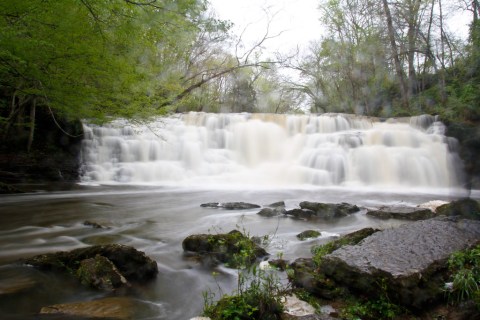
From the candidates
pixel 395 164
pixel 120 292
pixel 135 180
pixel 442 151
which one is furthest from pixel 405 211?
pixel 135 180

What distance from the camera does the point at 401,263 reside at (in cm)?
311

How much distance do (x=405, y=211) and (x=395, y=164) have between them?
797 cm

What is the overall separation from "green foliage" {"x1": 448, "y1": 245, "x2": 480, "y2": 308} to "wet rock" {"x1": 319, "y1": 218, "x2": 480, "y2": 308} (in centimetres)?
8

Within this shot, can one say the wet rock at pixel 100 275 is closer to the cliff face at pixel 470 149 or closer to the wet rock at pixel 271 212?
the wet rock at pixel 271 212

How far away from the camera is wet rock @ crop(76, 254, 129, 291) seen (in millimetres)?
3645

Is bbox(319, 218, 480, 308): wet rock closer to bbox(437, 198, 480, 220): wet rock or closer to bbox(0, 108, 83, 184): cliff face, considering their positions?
bbox(437, 198, 480, 220): wet rock

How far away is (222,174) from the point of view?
1585cm

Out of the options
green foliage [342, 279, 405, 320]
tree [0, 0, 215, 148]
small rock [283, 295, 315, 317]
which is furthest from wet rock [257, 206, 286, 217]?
green foliage [342, 279, 405, 320]

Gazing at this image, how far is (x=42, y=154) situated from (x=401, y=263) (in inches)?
524

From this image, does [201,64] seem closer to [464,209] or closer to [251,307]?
[464,209]

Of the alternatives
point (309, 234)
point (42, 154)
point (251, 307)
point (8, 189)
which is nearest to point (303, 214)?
point (309, 234)

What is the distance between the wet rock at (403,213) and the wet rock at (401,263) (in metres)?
2.98

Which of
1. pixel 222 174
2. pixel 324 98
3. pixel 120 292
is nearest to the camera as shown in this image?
pixel 120 292

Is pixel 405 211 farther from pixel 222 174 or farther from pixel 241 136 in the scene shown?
pixel 241 136
